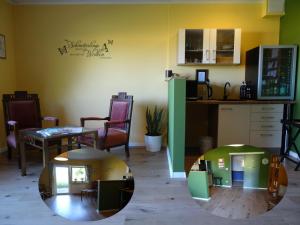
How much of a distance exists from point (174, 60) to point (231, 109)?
1246 mm

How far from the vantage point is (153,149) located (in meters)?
4.01

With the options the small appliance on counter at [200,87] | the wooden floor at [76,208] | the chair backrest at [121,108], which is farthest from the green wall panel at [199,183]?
the small appliance on counter at [200,87]

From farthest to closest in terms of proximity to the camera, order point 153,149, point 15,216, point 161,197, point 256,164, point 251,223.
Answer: point 153,149, point 161,197, point 15,216, point 251,223, point 256,164

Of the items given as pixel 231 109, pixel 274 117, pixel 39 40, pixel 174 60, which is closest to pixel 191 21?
pixel 174 60

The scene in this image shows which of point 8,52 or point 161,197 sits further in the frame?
point 8,52

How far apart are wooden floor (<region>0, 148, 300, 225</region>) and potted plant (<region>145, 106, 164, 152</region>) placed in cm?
86

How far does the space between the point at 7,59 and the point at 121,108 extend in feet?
6.68

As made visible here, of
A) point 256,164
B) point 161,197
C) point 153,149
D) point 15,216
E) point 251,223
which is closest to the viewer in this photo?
point 256,164

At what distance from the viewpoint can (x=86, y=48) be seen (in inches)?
164

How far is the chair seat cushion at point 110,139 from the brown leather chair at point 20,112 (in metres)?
0.60

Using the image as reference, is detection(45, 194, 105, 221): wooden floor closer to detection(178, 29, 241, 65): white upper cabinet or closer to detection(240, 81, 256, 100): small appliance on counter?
detection(178, 29, 241, 65): white upper cabinet

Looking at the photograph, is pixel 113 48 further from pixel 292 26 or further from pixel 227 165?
pixel 227 165

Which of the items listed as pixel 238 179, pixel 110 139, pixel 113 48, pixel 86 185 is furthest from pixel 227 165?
pixel 113 48

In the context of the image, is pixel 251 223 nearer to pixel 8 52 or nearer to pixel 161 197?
pixel 161 197
